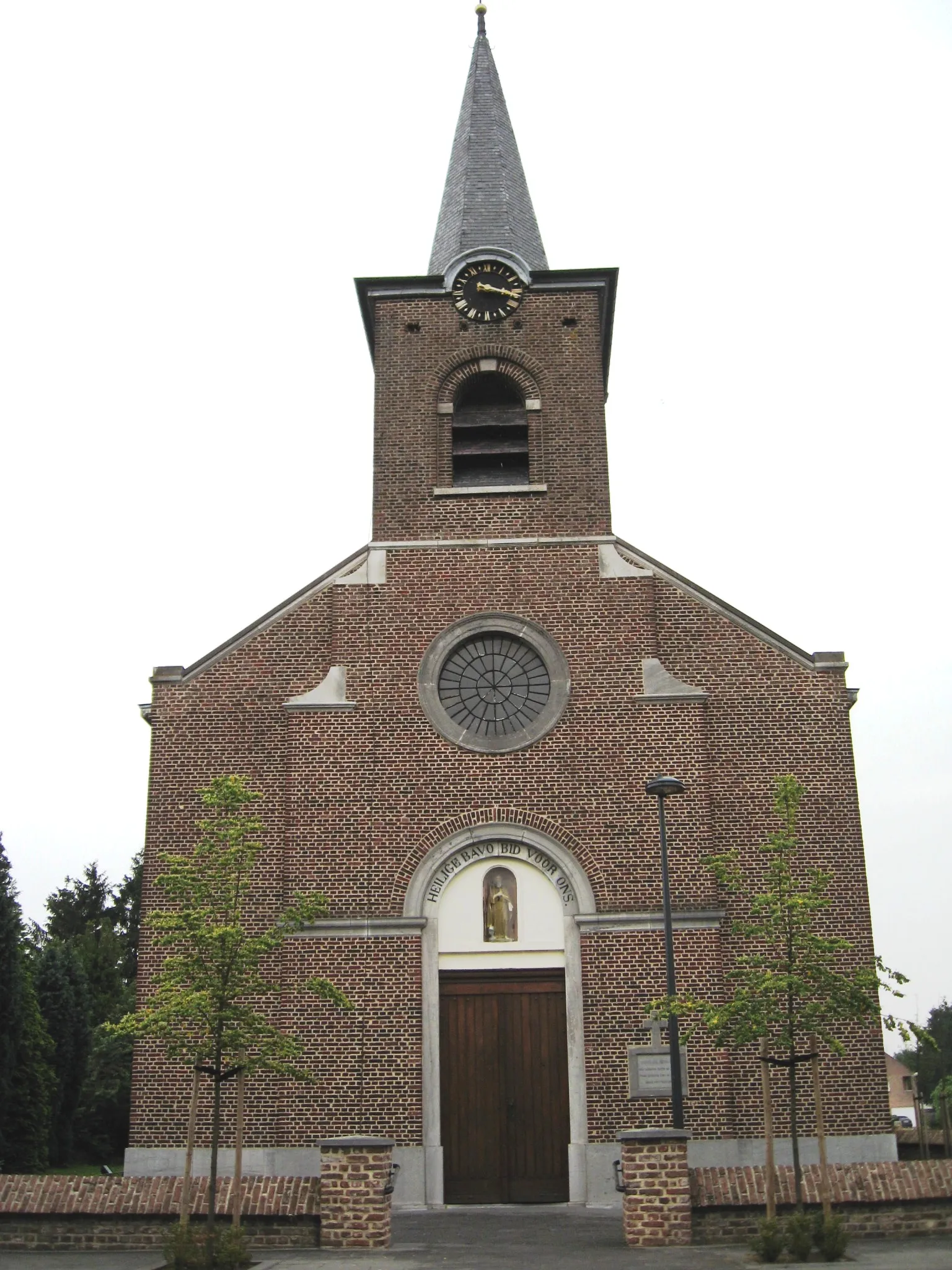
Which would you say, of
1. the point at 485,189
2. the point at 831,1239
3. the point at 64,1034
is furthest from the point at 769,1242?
the point at 64,1034

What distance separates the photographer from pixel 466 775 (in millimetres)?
18328

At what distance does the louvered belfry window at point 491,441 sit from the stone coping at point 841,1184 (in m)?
11.2

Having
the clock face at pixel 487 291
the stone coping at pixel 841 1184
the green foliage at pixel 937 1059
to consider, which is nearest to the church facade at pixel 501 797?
the clock face at pixel 487 291

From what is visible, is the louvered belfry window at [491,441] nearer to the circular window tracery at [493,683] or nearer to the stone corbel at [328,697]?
the circular window tracery at [493,683]

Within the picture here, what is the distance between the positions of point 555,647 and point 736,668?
2.70 m

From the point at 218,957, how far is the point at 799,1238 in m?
6.01

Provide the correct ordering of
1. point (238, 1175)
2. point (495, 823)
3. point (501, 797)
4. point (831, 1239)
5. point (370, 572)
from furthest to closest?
point (370, 572), point (501, 797), point (495, 823), point (238, 1175), point (831, 1239)

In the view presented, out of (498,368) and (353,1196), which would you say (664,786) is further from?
(498,368)

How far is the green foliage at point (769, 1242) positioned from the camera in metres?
11.3

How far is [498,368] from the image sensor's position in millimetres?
21125

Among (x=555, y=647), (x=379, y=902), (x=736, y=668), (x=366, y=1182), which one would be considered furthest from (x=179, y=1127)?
(x=736, y=668)

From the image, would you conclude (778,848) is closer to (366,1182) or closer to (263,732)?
(366,1182)

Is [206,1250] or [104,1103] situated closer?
[206,1250]

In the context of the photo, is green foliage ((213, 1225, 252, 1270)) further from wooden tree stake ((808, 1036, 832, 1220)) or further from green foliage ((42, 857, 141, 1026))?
green foliage ((42, 857, 141, 1026))
